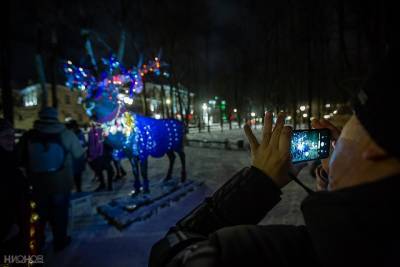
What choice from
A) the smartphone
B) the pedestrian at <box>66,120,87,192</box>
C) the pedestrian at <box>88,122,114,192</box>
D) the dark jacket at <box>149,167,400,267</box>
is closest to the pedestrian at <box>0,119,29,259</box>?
the pedestrian at <box>66,120,87,192</box>

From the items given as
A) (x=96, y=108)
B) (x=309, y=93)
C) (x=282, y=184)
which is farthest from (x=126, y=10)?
(x=282, y=184)

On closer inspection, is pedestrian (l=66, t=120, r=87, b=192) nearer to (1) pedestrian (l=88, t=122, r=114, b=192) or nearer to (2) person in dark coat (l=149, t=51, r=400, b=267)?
→ (1) pedestrian (l=88, t=122, r=114, b=192)

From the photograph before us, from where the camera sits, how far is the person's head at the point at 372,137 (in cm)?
58

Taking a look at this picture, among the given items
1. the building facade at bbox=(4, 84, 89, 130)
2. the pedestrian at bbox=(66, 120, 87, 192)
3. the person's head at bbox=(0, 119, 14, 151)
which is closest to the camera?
the person's head at bbox=(0, 119, 14, 151)

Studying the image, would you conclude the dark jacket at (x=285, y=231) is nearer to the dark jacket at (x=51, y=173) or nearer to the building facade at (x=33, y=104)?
the dark jacket at (x=51, y=173)

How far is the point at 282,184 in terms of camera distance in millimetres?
891

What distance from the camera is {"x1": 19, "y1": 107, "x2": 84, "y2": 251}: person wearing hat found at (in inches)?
131

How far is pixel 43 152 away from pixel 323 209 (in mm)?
3693

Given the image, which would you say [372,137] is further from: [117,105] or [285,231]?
[117,105]

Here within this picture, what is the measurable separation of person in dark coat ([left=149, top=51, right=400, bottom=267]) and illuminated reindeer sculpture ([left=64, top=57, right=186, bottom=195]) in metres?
4.31

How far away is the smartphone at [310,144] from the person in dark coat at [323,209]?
0.24 m

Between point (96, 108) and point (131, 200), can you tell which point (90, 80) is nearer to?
point (96, 108)

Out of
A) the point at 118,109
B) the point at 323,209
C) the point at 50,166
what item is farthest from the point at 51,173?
the point at 323,209

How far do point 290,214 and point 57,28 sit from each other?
1443 centimetres
